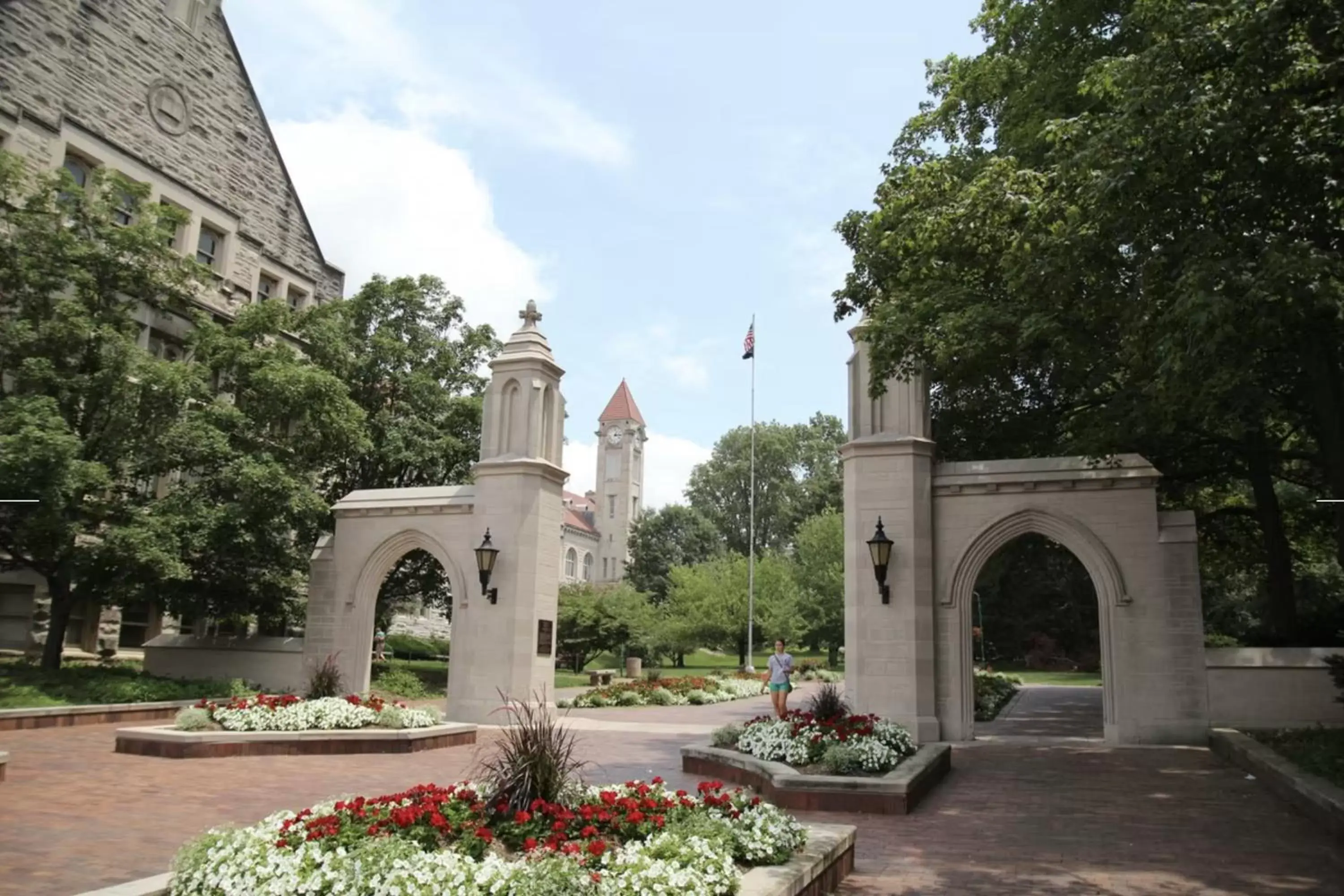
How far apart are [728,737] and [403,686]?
13.7m

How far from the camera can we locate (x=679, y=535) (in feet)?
213

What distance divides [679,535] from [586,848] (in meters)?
59.8

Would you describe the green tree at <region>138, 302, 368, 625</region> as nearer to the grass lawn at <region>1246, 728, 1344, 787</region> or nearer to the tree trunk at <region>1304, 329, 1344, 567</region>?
the grass lawn at <region>1246, 728, 1344, 787</region>

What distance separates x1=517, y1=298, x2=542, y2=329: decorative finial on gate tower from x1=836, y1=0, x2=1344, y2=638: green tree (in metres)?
6.30

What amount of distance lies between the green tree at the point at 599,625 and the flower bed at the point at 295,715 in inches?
854

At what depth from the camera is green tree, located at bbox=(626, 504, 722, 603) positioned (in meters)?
63.7

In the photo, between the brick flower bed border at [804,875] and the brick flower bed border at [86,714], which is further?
the brick flower bed border at [86,714]

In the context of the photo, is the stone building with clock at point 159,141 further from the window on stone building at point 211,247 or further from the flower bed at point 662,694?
the flower bed at point 662,694

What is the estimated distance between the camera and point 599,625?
1437 inches

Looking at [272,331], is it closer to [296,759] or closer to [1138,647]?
[296,759]

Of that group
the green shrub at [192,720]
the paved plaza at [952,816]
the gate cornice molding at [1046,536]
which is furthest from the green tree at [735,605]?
the green shrub at [192,720]

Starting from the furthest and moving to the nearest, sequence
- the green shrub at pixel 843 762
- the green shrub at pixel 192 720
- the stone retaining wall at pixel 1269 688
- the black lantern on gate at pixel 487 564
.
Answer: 1. the black lantern on gate at pixel 487 564
2. the stone retaining wall at pixel 1269 688
3. the green shrub at pixel 192 720
4. the green shrub at pixel 843 762

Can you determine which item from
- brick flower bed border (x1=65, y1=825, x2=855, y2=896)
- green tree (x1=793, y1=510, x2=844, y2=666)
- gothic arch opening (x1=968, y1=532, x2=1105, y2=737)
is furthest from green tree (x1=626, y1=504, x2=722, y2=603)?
brick flower bed border (x1=65, y1=825, x2=855, y2=896)

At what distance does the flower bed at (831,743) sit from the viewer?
976 centimetres
